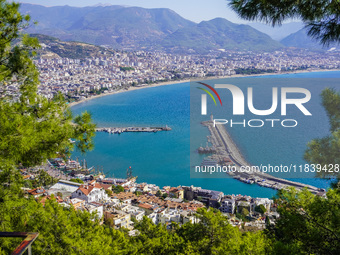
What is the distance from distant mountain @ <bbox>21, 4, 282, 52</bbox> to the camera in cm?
7044

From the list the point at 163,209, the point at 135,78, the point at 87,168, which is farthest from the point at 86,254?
the point at 135,78

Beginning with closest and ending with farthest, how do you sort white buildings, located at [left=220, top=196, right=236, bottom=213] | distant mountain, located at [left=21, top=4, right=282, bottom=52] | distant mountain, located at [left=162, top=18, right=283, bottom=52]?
white buildings, located at [left=220, top=196, right=236, bottom=213] < distant mountain, located at [left=162, top=18, right=283, bottom=52] < distant mountain, located at [left=21, top=4, right=282, bottom=52]

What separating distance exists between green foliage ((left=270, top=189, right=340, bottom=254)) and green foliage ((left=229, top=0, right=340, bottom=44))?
60cm

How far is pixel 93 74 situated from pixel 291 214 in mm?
33364

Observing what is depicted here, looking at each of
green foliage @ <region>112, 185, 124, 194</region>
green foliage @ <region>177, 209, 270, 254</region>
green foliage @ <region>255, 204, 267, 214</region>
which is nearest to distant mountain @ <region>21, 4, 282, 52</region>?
green foliage @ <region>112, 185, 124, 194</region>

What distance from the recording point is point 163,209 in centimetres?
696

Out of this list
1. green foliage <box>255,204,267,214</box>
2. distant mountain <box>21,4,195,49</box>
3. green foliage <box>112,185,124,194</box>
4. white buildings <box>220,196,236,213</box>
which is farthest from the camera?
distant mountain <box>21,4,195,49</box>

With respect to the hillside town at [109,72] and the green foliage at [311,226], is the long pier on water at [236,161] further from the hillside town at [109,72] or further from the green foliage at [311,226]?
the hillside town at [109,72]

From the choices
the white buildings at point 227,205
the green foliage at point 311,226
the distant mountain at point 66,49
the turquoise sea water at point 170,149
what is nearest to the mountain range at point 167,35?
the distant mountain at point 66,49

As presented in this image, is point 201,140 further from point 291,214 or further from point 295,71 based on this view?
point 295,71

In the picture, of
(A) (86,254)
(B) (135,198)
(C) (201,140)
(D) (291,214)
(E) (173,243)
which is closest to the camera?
(D) (291,214)

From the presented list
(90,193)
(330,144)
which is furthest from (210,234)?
(90,193)

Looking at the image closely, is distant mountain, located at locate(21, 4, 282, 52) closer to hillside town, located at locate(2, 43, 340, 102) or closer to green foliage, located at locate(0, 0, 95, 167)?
hillside town, located at locate(2, 43, 340, 102)

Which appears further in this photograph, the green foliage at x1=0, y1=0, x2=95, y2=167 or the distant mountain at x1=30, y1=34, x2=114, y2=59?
the distant mountain at x1=30, y1=34, x2=114, y2=59
